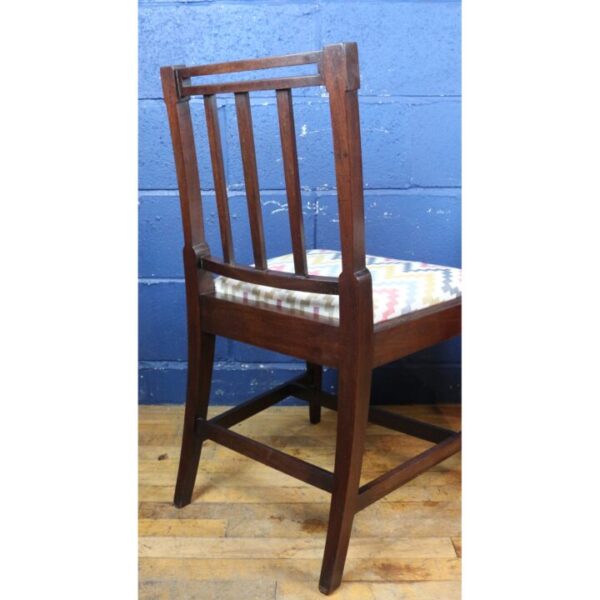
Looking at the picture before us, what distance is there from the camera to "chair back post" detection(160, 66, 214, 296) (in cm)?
137

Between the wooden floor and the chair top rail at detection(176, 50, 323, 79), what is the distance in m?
0.91

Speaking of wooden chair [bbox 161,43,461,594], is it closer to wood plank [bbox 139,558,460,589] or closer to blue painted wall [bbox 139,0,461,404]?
wood plank [bbox 139,558,460,589]

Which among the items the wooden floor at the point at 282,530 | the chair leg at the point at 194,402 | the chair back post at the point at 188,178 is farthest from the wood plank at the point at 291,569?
the chair back post at the point at 188,178

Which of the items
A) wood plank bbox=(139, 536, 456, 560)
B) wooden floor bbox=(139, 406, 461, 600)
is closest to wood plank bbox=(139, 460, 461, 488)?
wooden floor bbox=(139, 406, 461, 600)

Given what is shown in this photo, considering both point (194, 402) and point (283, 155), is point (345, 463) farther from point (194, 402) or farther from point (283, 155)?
point (283, 155)

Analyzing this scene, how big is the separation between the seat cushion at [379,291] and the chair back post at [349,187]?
0.20ft

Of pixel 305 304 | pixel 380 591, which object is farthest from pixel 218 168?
pixel 380 591

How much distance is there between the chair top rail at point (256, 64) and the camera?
1102mm

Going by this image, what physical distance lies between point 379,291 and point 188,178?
470mm

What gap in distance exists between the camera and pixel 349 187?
112 centimetres
